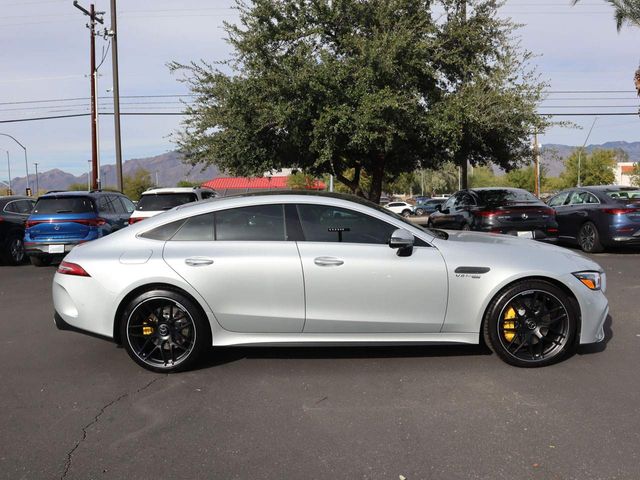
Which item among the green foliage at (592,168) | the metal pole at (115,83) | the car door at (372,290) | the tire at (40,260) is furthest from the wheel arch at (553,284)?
the green foliage at (592,168)

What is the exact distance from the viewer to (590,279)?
4.62 meters

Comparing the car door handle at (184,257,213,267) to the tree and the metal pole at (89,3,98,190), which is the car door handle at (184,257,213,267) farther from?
the metal pole at (89,3,98,190)

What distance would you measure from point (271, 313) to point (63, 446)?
1.78 metres

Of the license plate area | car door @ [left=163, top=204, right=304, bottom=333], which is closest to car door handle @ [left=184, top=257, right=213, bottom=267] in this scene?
car door @ [left=163, top=204, right=304, bottom=333]

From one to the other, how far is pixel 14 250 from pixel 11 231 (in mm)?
431

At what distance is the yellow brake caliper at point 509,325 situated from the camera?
4.57 metres

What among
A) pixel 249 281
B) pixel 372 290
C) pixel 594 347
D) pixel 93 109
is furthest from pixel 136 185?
pixel 594 347

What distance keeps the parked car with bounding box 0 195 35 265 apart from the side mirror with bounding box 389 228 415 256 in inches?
423

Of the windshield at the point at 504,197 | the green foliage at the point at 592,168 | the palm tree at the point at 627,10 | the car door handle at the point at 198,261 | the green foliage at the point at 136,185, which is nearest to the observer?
the car door handle at the point at 198,261

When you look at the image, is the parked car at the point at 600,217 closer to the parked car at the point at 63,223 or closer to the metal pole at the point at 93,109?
the parked car at the point at 63,223

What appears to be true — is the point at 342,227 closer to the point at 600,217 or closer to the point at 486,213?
the point at 486,213

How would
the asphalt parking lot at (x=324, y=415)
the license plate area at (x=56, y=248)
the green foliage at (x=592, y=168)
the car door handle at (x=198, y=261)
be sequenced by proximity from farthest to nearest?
the green foliage at (x=592, y=168), the license plate area at (x=56, y=248), the car door handle at (x=198, y=261), the asphalt parking lot at (x=324, y=415)

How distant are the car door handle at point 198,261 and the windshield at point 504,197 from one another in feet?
29.3

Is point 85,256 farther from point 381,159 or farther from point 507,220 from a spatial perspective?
point 381,159
